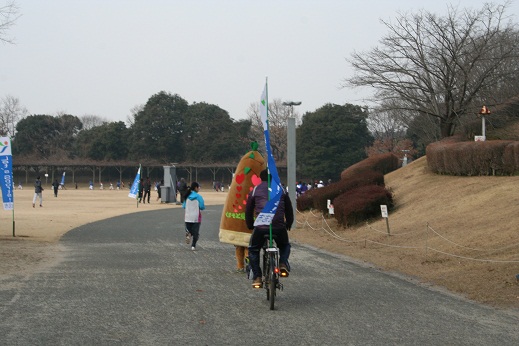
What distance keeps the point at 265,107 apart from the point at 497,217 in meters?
8.88

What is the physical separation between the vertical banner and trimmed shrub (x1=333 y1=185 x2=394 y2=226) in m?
10.5

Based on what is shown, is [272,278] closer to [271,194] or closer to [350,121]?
[271,194]

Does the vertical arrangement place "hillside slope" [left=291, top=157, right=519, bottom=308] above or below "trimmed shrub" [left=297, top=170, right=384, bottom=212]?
below

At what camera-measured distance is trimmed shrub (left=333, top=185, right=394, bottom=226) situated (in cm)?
2181

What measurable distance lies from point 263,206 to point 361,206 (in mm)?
12963

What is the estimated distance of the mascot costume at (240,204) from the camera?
38.2 ft

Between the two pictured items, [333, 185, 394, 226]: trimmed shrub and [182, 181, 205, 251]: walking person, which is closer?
[182, 181, 205, 251]: walking person

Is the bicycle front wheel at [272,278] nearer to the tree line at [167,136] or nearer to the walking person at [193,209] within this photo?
the walking person at [193,209]

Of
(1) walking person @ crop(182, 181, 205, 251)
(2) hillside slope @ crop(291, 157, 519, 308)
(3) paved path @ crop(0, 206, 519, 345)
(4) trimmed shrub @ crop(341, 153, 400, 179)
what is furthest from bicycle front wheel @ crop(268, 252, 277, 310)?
(4) trimmed shrub @ crop(341, 153, 400, 179)

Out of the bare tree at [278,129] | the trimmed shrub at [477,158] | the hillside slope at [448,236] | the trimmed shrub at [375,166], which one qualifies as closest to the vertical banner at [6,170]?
the hillside slope at [448,236]

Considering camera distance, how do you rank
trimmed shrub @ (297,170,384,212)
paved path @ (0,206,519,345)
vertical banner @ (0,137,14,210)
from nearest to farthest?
paved path @ (0,206,519,345)
vertical banner @ (0,137,14,210)
trimmed shrub @ (297,170,384,212)

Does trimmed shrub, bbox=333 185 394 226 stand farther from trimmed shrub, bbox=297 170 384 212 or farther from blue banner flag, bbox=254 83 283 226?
blue banner flag, bbox=254 83 283 226

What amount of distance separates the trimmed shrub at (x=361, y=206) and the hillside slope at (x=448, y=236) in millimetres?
389

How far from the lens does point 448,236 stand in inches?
617
